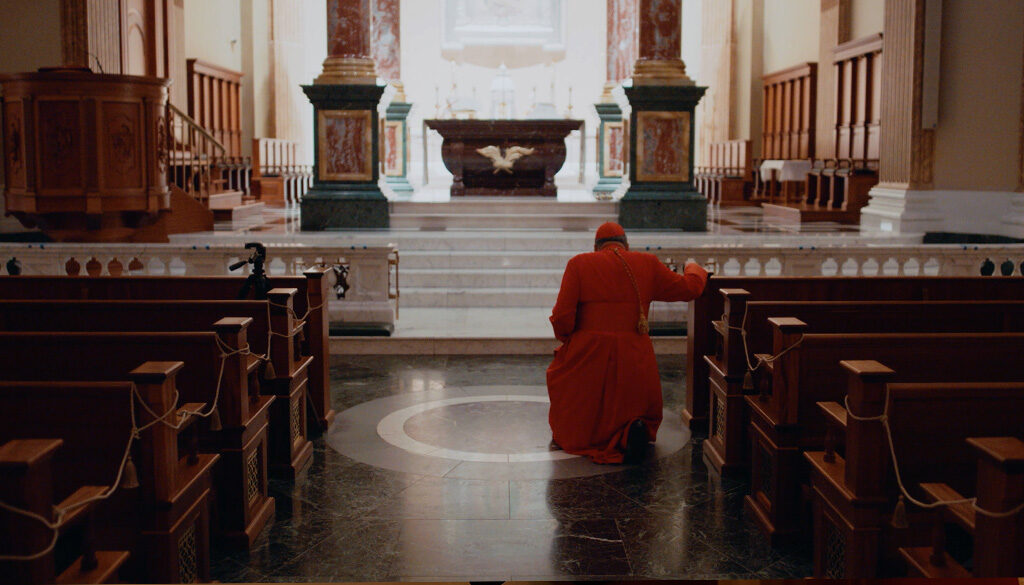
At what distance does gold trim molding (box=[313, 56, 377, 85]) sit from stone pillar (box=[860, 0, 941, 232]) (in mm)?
6605

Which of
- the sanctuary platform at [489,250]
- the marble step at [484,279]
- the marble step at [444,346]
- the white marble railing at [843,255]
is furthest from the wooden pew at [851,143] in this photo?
the marble step at [444,346]

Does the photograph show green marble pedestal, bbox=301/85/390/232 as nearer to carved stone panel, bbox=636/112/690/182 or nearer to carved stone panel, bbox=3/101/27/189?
carved stone panel, bbox=636/112/690/182

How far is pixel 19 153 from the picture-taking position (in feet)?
30.0

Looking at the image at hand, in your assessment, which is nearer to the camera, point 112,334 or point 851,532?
point 851,532

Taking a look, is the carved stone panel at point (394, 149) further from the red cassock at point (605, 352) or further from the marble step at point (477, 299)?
the red cassock at point (605, 352)

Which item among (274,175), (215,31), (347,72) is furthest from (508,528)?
(215,31)

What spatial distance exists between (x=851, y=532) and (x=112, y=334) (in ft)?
9.17

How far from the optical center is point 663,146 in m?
11.8

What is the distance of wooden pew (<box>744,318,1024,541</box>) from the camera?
3883mm

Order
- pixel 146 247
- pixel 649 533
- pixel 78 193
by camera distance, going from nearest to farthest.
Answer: pixel 649 533
pixel 146 247
pixel 78 193

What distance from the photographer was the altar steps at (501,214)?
12.2 meters

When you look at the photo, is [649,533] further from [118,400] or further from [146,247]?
Result: [146,247]

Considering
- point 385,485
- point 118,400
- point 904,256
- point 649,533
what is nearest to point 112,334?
point 118,400

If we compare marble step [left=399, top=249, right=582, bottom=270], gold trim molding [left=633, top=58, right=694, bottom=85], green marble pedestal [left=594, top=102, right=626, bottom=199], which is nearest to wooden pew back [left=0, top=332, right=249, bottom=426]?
marble step [left=399, top=249, right=582, bottom=270]
